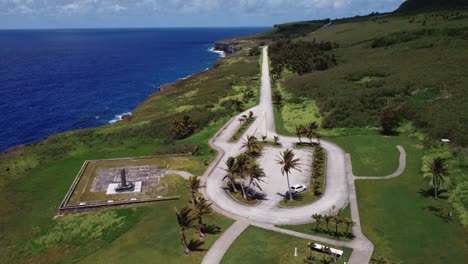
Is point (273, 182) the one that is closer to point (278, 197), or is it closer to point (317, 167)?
point (278, 197)

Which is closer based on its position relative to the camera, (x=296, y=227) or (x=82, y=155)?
(x=296, y=227)

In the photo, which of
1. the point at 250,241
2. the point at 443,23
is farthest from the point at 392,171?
the point at 443,23

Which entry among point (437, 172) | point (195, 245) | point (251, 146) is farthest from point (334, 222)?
point (251, 146)

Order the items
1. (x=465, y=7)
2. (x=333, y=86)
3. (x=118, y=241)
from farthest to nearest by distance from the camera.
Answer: (x=465, y=7), (x=333, y=86), (x=118, y=241)

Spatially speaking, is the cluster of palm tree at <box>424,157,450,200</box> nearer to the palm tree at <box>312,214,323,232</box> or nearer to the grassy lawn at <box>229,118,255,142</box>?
the palm tree at <box>312,214,323,232</box>

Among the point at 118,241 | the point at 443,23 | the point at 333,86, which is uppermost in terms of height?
the point at 443,23

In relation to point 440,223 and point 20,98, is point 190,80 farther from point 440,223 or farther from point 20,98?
point 440,223
